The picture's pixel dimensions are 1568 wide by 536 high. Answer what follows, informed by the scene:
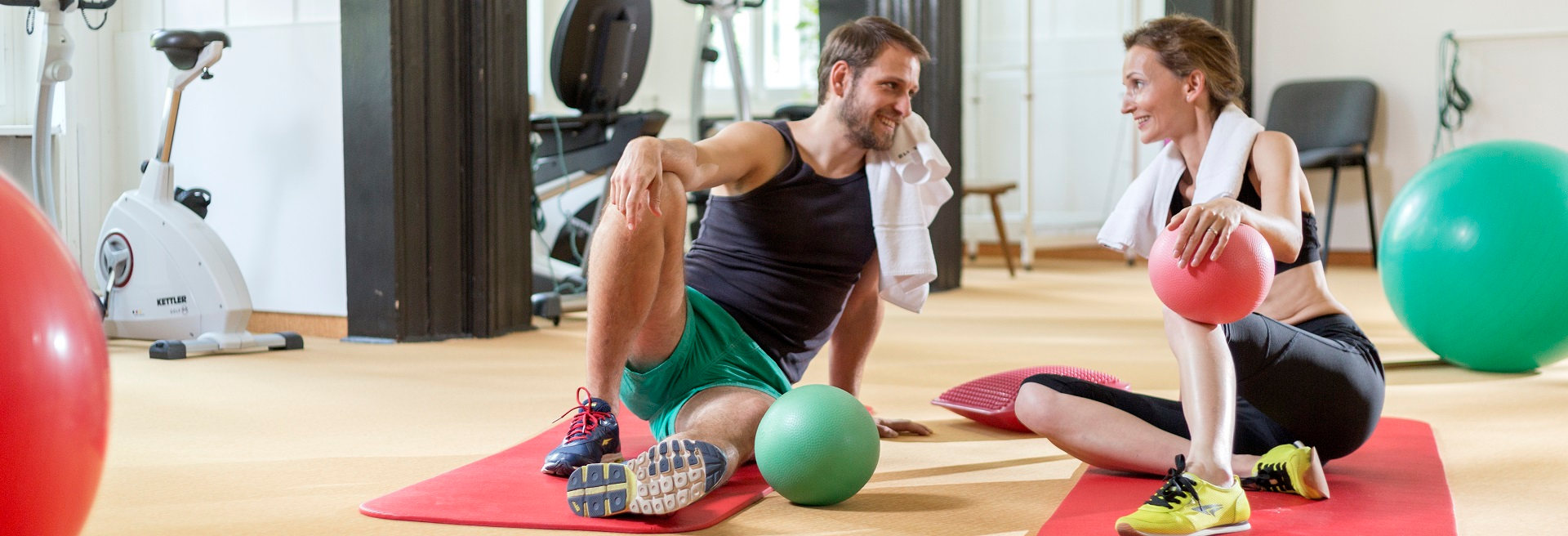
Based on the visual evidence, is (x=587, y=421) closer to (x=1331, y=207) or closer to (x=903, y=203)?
(x=903, y=203)

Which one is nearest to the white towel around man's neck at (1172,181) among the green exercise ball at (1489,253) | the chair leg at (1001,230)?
the green exercise ball at (1489,253)

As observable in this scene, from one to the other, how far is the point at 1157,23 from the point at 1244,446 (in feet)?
2.21

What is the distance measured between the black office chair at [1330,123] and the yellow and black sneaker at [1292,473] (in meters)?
5.25

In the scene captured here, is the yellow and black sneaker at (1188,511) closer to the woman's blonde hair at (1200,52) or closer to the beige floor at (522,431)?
the beige floor at (522,431)

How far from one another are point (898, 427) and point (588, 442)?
0.71 m

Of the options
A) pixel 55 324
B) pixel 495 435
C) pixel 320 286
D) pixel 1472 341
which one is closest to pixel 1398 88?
pixel 1472 341

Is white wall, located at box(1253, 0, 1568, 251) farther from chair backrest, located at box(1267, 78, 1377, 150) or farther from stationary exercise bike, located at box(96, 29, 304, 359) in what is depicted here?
stationary exercise bike, located at box(96, 29, 304, 359)

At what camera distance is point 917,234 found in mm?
2225

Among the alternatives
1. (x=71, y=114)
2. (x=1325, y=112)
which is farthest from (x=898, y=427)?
(x=1325, y=112)

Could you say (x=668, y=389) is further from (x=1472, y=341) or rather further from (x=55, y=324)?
(x=1472, y=341)

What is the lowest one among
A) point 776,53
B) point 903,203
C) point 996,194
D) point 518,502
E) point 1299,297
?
point 518,502

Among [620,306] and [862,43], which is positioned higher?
[862,43]

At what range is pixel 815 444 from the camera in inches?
71.5

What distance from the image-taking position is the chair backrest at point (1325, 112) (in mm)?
6965
